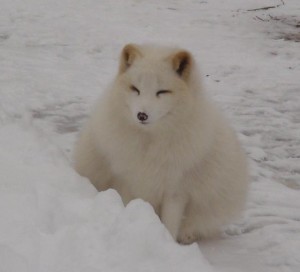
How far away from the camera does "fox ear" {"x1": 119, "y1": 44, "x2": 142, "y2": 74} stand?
2.93 meters

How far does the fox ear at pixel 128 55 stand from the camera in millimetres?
2930

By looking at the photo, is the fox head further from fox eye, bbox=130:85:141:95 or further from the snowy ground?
the snowy ground

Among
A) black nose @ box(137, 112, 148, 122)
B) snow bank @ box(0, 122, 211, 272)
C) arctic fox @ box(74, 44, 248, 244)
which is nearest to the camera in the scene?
snow bank @ box(0, 122, 211, 272)

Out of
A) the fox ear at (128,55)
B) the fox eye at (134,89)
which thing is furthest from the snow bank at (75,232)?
the fox ear at (128,55)

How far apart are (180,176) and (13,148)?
89cm

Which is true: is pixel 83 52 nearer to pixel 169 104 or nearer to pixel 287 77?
pixel 287 77

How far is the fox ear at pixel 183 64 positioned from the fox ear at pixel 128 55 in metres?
0.19

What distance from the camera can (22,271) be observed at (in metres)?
1.93

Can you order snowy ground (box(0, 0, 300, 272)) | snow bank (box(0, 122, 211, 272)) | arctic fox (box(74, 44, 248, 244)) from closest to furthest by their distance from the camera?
1. snow bank (box(0, 122, 211, 272))
2. snowy ground (box(0, 0, 300, 272))
3. arctic fox (box(74, 44, 248, 244))

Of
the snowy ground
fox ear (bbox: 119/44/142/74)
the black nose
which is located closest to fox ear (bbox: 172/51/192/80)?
fox ear (bbox: 119/44/142/74)

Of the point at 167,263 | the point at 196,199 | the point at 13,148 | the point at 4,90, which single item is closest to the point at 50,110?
the point at 4,90

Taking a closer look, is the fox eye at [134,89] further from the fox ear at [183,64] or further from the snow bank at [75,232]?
the snow bank at [75,232]

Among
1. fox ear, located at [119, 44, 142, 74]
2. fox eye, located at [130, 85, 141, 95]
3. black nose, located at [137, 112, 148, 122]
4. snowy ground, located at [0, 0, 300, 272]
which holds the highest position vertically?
fox ear, located at [119, 44, 142, 74]

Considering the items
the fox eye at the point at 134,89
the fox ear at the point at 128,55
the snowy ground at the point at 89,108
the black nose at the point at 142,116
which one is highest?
the fox ear at the point at 128,55
